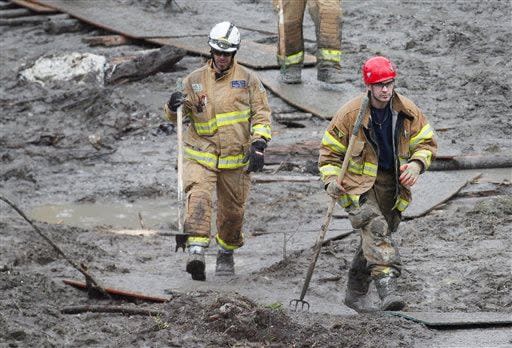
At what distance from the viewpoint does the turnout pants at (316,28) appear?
13.9 metres

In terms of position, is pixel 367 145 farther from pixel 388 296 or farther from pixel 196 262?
pixel 196 262

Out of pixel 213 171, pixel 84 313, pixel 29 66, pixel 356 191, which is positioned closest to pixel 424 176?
pixel 213 171

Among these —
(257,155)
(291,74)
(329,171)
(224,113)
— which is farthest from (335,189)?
(291,74)

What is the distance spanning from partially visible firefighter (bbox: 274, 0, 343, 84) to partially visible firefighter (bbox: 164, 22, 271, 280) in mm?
4804

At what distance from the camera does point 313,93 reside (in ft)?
47.1

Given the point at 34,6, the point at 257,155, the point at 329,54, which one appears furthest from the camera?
the point at 34,6

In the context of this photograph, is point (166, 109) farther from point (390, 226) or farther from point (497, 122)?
point (497, 122)

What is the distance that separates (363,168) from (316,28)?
6.61m

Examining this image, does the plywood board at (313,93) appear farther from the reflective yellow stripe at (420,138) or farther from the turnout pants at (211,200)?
the reflective yellow stripe at (420,138)

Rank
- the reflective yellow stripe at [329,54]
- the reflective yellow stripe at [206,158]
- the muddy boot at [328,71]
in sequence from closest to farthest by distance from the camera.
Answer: the reflective yellow stripe at [206,158] < the reflective yellow stripe at [329,54] < the muddy boot at [328,71]

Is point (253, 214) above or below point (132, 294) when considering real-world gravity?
below

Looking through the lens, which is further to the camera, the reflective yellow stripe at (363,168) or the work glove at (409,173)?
the reflective yellow stripe at (363,168)

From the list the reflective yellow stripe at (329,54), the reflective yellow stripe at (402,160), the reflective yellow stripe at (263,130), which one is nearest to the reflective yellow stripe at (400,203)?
the reflective yellow stripe at (402,160)

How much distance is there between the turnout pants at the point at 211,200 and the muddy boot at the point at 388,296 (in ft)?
5.86
